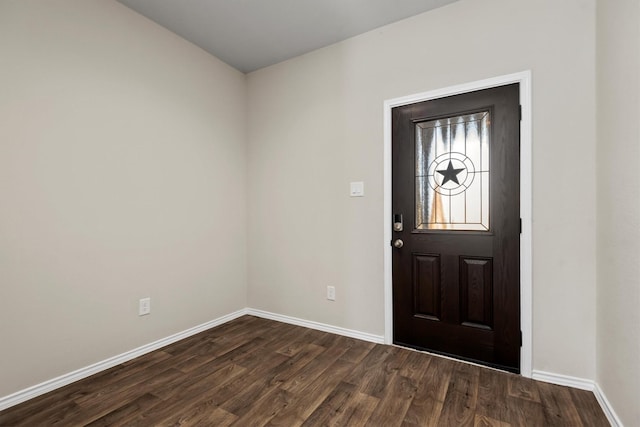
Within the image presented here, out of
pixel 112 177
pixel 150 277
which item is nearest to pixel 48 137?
pixel 112 177

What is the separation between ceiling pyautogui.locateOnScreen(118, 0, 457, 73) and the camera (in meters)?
2.30

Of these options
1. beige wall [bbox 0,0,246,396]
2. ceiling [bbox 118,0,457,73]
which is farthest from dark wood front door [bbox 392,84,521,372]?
beige wall [bbox 0,0,246,396]

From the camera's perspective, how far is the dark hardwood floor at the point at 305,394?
164 cm

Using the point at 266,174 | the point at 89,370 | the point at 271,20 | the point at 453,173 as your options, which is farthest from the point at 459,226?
the point at 89,370

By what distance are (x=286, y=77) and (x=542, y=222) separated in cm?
258

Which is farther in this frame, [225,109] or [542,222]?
[225,109]

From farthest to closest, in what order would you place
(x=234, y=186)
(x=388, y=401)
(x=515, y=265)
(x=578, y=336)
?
(x=234, y=186)
(x=515, y=265)
(x=578, y=336)
(x=388, y=401)

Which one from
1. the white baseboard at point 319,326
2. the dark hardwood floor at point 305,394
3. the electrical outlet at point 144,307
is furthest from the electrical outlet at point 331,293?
the electrical outlet at point 144,307

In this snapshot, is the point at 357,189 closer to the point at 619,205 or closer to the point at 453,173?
the point at 453,173

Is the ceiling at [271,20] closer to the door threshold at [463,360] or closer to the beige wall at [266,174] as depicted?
the beige wall at [266,174]

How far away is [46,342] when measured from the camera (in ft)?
6.26

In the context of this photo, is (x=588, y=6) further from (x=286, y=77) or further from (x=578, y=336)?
(x=286, y=77)

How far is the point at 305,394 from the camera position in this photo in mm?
1872

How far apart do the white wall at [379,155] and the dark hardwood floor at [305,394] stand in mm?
340
